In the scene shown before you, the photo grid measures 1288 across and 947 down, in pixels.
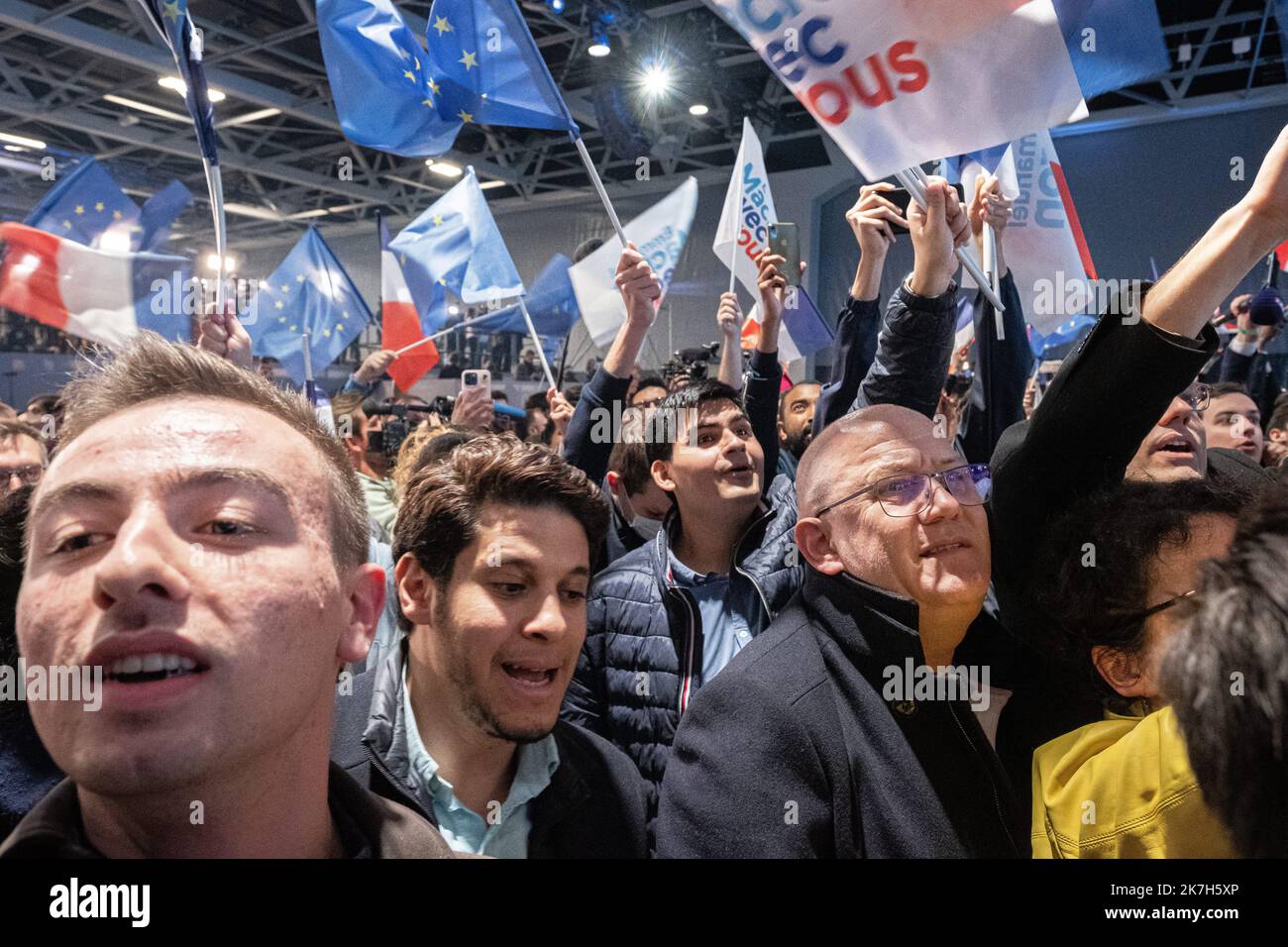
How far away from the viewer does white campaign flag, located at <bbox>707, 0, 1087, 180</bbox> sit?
67.8 inches

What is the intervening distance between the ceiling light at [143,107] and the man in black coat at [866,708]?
1292 cm

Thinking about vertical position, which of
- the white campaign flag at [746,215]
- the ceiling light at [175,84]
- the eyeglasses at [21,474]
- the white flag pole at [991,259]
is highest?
the ceiling light at [175,84]

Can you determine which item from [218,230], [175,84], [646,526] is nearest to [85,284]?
[218,230]

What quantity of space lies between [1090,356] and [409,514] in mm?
1185

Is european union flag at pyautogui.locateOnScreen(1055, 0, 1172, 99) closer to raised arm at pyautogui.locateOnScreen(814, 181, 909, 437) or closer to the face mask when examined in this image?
raised arm at pyautogui.locateOnScreen(814, 181, 909, 437)

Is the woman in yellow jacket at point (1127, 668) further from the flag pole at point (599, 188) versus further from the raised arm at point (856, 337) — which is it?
the flag pole at point (599, 188)

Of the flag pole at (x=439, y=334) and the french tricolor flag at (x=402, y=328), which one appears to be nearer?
the flag pole at (x=439, y=334)

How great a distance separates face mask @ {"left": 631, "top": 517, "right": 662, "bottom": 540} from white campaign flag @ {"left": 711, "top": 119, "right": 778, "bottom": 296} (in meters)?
1.78

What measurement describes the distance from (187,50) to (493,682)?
6.73 feet

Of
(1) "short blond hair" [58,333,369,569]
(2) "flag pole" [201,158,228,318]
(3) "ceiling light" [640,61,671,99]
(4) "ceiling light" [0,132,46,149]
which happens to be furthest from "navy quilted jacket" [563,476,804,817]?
(4) "ceiling light" [0,132,46,149]

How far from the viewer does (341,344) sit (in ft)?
16.6

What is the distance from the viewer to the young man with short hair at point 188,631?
826 millimetres

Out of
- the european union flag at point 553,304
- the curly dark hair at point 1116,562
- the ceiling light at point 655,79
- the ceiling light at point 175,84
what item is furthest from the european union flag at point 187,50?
the ceiling light at point 175,84

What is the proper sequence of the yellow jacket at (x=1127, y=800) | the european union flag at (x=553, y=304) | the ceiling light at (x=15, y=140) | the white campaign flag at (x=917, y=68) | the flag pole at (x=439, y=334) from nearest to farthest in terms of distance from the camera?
the yellow jacket at (x=1127, y=800) < the white campaign flag at (x=917, y=68) < the flag pole at (x=439, y=334) < the european union flag at (x=553, y=304) < the ceiling light at (x=15, y=140)
